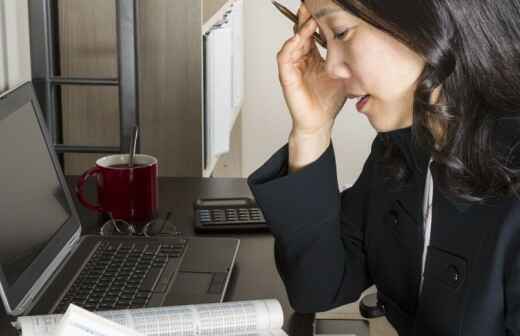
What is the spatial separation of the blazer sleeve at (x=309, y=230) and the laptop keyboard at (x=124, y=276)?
0.54 feet

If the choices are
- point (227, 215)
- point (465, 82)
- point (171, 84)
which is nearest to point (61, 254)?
point (227, 215)

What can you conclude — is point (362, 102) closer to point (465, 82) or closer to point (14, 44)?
point (465, 82)

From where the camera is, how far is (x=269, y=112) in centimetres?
350

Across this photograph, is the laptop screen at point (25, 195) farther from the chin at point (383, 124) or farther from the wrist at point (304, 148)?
the chin at point (383, 124)

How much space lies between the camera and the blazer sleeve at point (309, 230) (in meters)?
1.27

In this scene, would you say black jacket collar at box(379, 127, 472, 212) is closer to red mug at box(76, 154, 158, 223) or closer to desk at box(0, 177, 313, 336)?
desk at box(0, 177, 313, 336)

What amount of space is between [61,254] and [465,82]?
2.04 ft

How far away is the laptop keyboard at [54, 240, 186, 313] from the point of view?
115cm

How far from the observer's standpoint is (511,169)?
1.08 metres

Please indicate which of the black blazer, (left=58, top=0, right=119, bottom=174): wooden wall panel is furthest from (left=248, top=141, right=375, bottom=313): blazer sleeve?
(left=58, top=0, right=119, bottom=174): wooden wall panel

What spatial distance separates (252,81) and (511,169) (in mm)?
2420

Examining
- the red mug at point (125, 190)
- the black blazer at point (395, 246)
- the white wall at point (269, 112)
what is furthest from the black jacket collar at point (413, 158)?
the white wall at point (269, 112)

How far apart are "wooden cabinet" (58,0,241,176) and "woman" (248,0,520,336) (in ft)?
2.31

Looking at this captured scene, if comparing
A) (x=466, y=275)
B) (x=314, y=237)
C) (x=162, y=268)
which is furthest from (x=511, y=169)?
(x=162, y=268)
